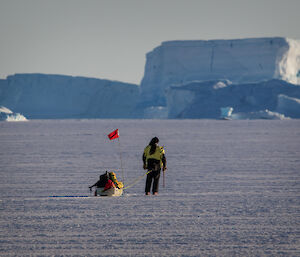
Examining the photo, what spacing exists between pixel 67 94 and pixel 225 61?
98.2 ft

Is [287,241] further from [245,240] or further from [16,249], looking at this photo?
[16,249]

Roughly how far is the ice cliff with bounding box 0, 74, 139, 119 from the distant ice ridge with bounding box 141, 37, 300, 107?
12124 millimetres

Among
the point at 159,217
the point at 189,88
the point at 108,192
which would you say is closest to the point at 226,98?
Result: the point at 189,88

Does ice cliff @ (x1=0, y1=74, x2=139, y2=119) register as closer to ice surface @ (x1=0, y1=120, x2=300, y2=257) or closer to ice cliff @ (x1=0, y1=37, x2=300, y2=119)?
ice cliff @ (x1=0, y1=37, x2=300, y2=119)

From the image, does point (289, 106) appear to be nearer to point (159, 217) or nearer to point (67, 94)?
point (67, 94)

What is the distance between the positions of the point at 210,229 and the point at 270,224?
2.29 ft

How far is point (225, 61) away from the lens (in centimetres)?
8219

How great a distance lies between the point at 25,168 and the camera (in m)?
13.2

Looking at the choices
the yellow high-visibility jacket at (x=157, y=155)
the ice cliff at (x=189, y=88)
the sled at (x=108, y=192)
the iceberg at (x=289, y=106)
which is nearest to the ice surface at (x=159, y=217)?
the sled at (x=108, y=192)

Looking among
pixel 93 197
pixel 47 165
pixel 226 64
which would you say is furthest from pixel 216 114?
pixel 93 197

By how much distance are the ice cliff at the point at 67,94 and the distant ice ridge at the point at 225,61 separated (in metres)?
12.1

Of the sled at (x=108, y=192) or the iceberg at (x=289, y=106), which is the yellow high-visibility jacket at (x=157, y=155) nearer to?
the sled at (x=108, y=192)

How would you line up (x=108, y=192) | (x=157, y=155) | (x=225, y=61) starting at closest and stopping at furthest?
(x=157, y=155)
(x=108, y=192)
(x=225, y=61)

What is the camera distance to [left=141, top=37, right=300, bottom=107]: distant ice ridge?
8019 cm
